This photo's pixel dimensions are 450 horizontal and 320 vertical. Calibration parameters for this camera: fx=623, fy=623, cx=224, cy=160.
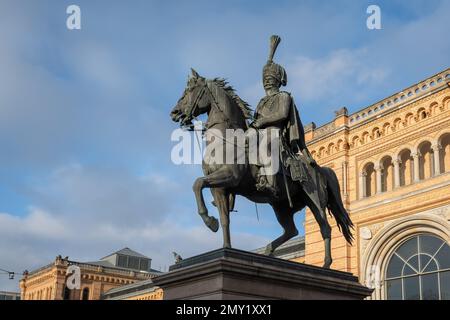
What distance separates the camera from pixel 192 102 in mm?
10828

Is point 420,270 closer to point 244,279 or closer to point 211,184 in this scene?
point 211,184

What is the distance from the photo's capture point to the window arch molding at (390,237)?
2733 cm

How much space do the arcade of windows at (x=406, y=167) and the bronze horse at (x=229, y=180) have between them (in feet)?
57.5

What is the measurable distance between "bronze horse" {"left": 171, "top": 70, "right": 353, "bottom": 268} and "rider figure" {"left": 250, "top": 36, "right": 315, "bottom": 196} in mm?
325

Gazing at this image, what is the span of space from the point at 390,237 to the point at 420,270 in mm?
2388

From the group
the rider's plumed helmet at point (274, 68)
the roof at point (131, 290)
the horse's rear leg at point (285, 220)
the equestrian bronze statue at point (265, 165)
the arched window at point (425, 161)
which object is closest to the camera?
the equestrian bronze statue at point (265, 165)

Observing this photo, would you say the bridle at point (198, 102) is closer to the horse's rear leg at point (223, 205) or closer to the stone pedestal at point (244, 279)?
the horse's rear leg at point (223, 205)

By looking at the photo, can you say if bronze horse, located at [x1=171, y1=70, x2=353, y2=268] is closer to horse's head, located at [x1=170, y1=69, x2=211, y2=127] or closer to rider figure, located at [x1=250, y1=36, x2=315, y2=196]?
horse's head, located at [x1=170, y1=69, x2=211, y2=127]

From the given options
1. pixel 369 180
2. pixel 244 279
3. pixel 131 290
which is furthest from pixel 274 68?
pixel 131 290

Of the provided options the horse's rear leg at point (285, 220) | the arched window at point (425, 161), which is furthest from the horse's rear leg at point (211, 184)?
the arched window at point (425, 161)

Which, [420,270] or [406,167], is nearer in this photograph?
[420,270]

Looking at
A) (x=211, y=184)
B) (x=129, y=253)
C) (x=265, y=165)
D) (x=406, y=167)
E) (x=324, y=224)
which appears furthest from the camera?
(x=129, y=253)
